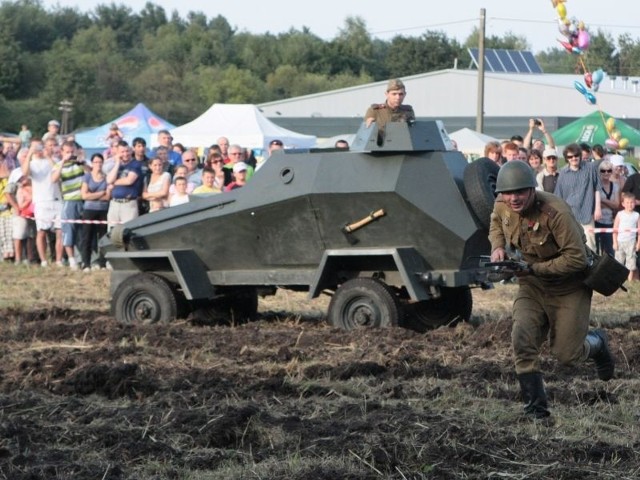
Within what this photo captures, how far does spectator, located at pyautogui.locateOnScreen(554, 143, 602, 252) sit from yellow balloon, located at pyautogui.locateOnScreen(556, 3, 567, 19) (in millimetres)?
2023

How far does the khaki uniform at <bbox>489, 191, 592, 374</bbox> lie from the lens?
8742 mm

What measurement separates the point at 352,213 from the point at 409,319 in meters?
1.32

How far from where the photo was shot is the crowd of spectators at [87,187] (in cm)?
1767

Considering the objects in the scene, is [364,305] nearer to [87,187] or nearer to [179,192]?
[179,192]

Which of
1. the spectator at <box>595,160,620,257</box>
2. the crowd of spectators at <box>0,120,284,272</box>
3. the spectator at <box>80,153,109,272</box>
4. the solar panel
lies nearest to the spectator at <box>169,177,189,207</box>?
the crowd of spectators at <box>0,120,284,272</box>

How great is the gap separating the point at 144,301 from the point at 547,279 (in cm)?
576

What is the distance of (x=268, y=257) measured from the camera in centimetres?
1326

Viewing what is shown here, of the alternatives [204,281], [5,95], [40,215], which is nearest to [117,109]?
[5,95]

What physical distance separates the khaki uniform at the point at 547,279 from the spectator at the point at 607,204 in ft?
27.5

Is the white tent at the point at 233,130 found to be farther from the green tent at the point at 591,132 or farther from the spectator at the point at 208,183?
the spectator at the point at 208,183

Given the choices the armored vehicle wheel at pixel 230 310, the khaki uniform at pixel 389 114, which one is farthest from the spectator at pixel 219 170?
the khaki uniform at pixel 389 114

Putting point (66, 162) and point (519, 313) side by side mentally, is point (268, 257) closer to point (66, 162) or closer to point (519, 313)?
point (519, 313)

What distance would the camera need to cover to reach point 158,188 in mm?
17938

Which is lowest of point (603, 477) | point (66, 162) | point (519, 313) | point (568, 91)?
point (603, 477)
